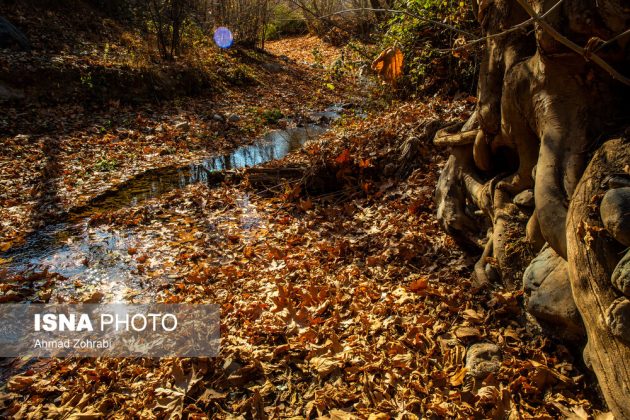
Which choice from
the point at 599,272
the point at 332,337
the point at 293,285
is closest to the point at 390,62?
the point at 293,285

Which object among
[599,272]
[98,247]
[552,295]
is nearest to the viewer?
[599,272]

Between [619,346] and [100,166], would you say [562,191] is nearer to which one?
[619,346]

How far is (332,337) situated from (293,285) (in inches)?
40.6

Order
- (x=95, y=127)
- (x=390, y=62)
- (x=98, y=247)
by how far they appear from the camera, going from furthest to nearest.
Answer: (x=95, y=127) → (x=390, y=62) → (x=98, y=247)

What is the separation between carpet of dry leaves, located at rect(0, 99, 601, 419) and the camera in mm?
2879

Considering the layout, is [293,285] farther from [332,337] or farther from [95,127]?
[95,127]

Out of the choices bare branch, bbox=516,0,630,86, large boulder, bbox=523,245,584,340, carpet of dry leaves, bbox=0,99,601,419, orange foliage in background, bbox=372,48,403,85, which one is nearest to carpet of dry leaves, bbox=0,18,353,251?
orange foliage in background, bbox=372,48,403,85

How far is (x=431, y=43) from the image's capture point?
27.7ft

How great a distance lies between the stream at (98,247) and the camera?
485 centimetres

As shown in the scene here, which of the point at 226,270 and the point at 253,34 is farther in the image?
the point at 253,34

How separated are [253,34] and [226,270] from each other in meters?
15.5

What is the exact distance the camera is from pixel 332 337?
355 cm

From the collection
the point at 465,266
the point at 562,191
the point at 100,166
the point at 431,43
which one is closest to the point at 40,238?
the point at 100,166

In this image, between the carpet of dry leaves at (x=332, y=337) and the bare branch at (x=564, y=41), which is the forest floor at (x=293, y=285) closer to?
the carpet of dry leaves at (x=332, y=337)
